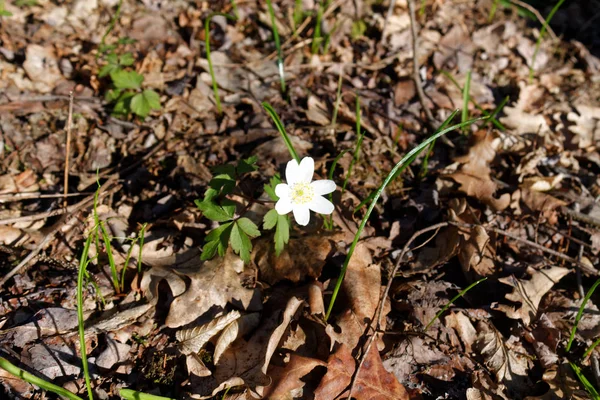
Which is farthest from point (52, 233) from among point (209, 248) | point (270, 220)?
point (270, 220)

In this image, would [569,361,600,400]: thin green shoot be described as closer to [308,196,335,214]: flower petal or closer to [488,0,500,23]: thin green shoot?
[308,196,335,214]: flower petal

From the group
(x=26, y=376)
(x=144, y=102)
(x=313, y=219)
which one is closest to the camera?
(x=26, y=376)

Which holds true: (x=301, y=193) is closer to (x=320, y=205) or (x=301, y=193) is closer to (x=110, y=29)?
(x=320, y=205)

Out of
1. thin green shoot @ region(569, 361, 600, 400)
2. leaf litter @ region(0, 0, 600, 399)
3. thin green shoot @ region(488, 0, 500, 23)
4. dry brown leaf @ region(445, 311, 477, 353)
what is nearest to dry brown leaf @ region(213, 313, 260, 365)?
leaf litter @ region(0, 0, 600, 399)

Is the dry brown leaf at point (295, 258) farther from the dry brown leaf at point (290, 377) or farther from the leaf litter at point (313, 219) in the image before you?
the dry brown leaf at point (290, 377)

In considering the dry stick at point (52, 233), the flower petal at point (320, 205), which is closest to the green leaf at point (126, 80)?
the dry stick at point (52, 233)

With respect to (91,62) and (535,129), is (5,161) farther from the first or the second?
(535,129)
